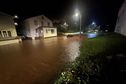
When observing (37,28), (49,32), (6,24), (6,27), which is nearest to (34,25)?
(37,28)

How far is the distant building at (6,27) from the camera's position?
18.5 m

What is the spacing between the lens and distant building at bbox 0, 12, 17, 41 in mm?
18500

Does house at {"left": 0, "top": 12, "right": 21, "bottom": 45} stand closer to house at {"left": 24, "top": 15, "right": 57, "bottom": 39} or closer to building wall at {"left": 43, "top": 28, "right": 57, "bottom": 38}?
house at {"left": 24, "top": 15, "right": 57, "bottom": 39}

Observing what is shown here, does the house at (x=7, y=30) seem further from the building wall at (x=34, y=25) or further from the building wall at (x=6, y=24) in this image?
the building wall at (x=34, y=25)

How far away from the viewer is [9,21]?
19859 mm

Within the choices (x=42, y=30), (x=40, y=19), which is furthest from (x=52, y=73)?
(x=40, y=19)

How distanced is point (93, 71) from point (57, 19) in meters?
37.3

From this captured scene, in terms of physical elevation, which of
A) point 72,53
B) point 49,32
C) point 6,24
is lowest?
point 72,53

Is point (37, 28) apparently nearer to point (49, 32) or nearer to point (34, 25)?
point (34, 25)

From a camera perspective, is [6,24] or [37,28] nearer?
[6,24]

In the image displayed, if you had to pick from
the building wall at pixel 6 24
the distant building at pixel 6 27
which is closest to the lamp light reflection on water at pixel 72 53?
the distant building at pixel 6 27

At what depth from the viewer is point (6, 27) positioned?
1920 centimetres

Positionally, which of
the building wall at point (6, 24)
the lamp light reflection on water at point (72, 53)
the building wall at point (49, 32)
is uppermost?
the building wall at point (6, 24)

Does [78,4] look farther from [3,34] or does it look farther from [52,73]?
[52,73]
